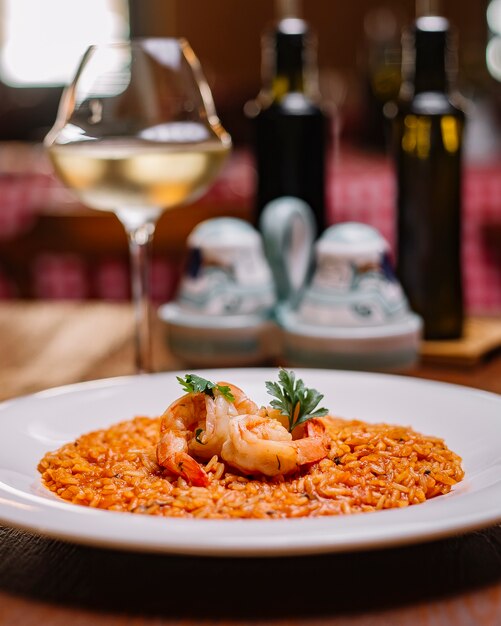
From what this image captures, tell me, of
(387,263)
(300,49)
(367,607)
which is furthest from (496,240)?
(367,607)

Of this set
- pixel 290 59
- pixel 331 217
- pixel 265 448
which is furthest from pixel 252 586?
pixel 331 217

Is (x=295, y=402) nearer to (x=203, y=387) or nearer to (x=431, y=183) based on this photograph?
(x=203, y=387)

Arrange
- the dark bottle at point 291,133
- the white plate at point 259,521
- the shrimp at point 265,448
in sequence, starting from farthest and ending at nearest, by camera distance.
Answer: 1. the dark bottle at point 291,133
2. the shrimp at point 265,448
3. the white plate at point 259,521

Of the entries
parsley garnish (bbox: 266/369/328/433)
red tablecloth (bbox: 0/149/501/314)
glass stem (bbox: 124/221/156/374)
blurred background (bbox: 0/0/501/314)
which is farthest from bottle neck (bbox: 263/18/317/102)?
red tablecloth (bbox: 0/149/501/314)

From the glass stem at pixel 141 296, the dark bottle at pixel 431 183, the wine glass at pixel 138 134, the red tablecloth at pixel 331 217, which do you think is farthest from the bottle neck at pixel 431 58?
the red tablecloth at pixel 331 217

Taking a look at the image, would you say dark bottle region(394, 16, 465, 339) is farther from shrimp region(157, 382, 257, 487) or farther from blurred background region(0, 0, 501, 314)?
shrimp region(157, 382, 257, 487)

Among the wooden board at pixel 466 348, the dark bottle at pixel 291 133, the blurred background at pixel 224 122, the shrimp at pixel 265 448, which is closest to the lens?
the shrimp at pixel 265 448

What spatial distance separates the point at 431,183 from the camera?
1517 millimetres

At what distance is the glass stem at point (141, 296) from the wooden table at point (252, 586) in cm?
51

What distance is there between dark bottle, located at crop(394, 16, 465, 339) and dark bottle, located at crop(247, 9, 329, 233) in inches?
5.6

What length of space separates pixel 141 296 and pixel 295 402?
1.59ft

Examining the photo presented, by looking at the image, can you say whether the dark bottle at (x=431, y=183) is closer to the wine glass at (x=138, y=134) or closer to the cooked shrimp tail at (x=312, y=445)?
the wine glass at (x=138, y=134)

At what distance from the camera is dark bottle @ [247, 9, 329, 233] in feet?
5.24

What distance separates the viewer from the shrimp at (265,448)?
824 mm
